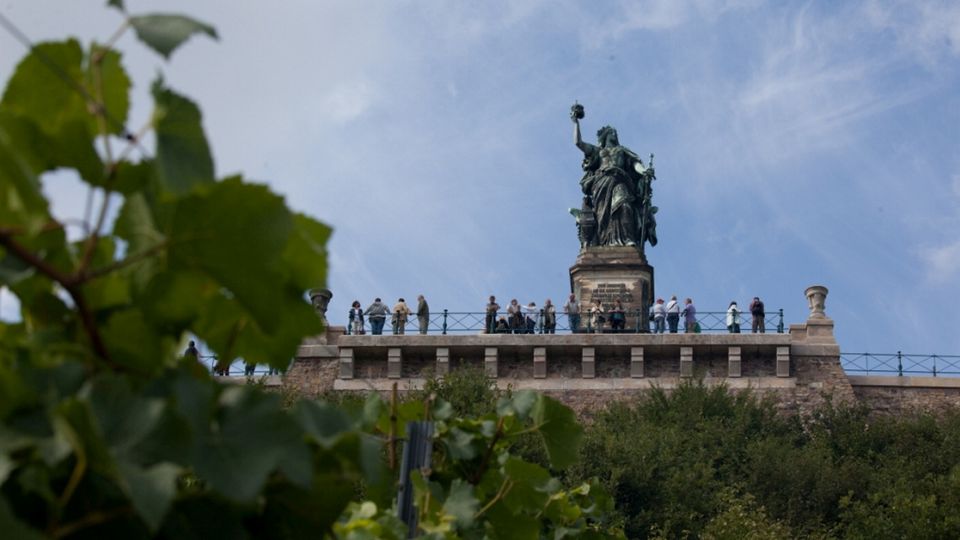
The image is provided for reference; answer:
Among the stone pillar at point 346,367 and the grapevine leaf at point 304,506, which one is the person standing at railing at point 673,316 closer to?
the stone pillar at point 346,367

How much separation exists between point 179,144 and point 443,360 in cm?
3246

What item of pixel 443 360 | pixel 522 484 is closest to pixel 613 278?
pixel 443 360

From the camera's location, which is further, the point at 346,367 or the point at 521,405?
the point at 346,367

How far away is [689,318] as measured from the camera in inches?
1364

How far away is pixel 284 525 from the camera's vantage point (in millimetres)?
1936

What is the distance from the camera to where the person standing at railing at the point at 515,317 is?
3481 centimetres

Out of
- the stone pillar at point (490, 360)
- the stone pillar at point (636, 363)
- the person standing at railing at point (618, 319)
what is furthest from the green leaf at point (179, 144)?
the person standing at railing at point (618, 319)

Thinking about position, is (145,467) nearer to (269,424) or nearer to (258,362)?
(269,424)

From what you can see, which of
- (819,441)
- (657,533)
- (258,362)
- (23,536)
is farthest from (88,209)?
(819,441)

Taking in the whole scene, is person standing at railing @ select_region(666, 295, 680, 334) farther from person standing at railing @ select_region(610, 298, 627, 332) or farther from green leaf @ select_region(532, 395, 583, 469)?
green leaf @ select_region(532, 395, 583, 469)

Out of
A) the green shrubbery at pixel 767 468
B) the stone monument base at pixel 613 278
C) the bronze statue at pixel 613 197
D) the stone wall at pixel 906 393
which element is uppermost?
the bronze statue at pixel 613 197

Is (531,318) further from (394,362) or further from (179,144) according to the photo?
(179,144)

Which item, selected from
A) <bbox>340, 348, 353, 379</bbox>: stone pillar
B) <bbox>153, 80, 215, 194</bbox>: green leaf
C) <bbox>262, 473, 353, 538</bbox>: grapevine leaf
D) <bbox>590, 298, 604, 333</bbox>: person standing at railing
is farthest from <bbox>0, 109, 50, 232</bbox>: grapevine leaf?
<bbox>590, 298, 604, 333</bbox>: person standing at railing

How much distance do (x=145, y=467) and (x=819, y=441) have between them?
30.6 meters
